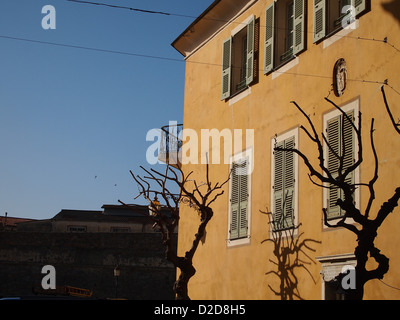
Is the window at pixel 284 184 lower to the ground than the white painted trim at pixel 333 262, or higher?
higher

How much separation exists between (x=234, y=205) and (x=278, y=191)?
1.91 metres

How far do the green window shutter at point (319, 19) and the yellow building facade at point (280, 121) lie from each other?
18 mm

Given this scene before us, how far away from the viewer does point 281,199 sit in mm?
13641

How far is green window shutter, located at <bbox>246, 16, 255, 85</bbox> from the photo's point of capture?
15353mm

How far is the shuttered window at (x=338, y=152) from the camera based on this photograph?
11609 mm

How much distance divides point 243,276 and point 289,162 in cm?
271

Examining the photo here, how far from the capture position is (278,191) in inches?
543

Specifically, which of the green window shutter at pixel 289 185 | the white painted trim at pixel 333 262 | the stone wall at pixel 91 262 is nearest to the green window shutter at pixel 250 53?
the green window shutter at pixel 289 185

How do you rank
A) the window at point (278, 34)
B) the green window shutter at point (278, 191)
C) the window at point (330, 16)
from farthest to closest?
the window at point (278, 34)
the green window shutter at point (278, 191)
the window at point (330, 16)

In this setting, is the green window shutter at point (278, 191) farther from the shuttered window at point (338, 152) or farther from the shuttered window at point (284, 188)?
the shuttered window at point (338, 152)

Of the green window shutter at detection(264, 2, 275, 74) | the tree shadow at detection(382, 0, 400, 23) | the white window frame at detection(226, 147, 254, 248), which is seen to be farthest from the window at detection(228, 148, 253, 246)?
the tree shadow at detection(382, 0, 400, 23)

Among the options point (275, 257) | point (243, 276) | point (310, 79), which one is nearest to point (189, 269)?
point (243, 276)

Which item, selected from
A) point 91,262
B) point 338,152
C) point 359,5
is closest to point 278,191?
point 338,152

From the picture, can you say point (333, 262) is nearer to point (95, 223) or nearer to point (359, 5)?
point (359, 5)
